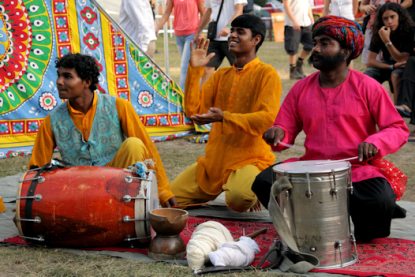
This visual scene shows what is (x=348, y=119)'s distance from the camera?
14.3 ft

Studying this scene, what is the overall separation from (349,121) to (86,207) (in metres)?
1.47

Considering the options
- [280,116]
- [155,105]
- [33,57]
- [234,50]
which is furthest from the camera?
[155,105]

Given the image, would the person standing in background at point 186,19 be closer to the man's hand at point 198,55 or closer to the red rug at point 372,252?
the man's hand at point 198,55

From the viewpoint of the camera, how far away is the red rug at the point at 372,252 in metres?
3.88

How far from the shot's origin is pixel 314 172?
12.7ft

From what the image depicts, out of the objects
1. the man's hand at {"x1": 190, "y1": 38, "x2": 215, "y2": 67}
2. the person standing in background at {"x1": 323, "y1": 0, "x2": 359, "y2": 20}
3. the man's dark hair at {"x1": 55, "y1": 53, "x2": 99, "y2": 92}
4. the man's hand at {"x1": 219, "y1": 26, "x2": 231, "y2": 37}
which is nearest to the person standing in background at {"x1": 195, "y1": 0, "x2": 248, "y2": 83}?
the man's hand at {"x1": 219, "y1": 26, "x2": 231, "y2": 37}

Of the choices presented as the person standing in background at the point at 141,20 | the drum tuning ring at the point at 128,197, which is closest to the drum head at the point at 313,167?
the drum tuning ring at the point at 128,197

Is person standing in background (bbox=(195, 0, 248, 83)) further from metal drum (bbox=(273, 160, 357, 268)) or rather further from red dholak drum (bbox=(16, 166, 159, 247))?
metal drum (bbox=(273, 160, 357, 268))

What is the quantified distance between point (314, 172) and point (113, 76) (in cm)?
424

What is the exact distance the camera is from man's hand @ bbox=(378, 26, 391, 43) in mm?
8125

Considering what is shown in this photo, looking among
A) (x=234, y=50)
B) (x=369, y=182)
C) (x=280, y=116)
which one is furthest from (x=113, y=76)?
(x=369, y=182)

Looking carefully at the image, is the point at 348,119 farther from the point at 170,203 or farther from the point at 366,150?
the point at 170,203

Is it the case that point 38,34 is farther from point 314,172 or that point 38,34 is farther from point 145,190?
point 314,172

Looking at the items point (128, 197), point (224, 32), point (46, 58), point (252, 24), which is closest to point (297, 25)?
point (224, 32)
